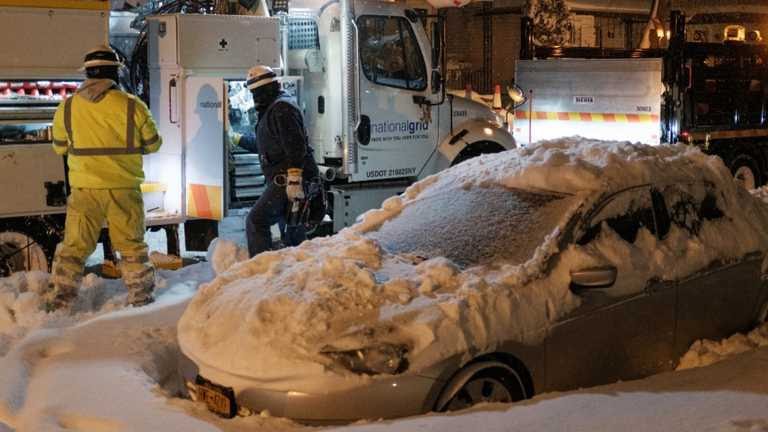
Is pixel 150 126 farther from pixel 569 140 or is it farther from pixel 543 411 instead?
pixel 543 411

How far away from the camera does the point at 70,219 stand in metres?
8.15

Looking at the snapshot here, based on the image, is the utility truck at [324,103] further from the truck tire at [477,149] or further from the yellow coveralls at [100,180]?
the yellow coveralls at [100,180]

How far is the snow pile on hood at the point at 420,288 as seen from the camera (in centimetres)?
531

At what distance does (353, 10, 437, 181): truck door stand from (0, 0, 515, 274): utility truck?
1 cm

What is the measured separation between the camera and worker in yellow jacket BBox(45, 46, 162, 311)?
8125 mm

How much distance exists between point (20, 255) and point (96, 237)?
136 cm

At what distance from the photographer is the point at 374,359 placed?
17.2ft

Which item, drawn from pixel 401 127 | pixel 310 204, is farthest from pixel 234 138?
pixel 401 127

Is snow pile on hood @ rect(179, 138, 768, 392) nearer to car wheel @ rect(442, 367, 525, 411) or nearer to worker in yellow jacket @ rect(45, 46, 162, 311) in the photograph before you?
car wheel @ rect(442, 367, 525, 411)

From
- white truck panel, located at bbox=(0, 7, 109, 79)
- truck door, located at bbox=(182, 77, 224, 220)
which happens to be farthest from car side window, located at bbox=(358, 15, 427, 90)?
white truck panel, located at bbox=(0, 7, 109, 79)

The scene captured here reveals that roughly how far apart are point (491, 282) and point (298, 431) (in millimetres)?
1358

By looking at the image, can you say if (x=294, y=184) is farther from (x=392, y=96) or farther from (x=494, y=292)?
(x=494, y=292)

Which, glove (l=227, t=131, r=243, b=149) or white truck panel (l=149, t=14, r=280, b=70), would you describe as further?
glove (l=227, t=131, r=243, b=149)

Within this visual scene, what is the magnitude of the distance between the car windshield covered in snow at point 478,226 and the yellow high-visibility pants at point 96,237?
2.45m
